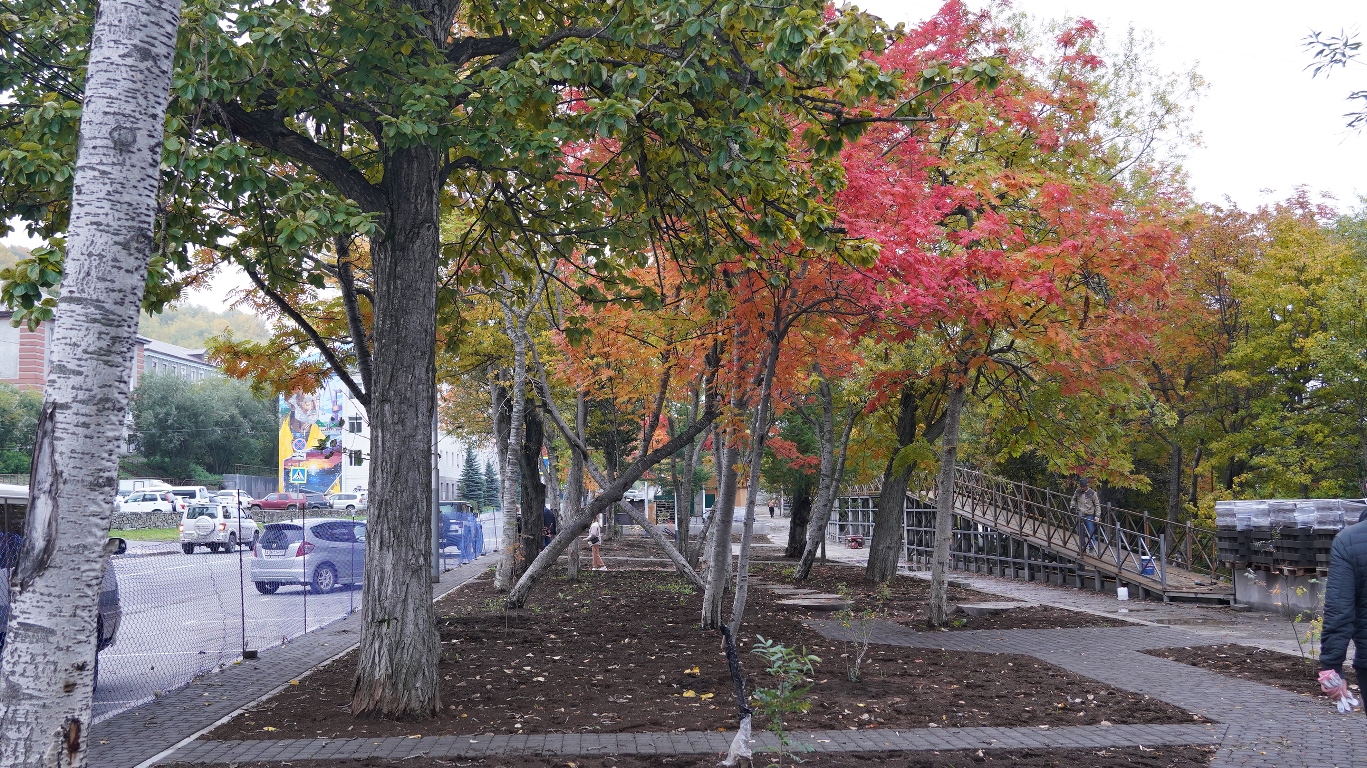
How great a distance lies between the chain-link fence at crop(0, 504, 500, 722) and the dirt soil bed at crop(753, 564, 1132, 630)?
7.47 meters

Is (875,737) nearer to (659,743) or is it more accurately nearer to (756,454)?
(659,743)

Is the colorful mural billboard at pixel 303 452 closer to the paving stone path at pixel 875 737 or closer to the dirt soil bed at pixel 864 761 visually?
the paving stone path at pixel 875 737

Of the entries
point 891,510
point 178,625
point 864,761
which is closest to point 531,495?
point 178,625

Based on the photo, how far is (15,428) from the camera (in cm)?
5697

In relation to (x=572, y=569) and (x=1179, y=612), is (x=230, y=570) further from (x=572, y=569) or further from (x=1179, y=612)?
(x=1179, y=612)

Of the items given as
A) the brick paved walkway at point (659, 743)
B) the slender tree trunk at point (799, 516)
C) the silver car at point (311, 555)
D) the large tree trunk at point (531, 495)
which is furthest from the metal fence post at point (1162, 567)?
the silver car at point (311, 555)

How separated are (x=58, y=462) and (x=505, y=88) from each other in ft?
14.2

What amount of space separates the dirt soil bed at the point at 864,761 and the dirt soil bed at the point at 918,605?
4473 mm

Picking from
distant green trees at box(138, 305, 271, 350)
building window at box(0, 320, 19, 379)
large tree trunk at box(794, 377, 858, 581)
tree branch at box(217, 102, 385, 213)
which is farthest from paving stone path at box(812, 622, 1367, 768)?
distant green trees at box(138, 305, 271, 350)

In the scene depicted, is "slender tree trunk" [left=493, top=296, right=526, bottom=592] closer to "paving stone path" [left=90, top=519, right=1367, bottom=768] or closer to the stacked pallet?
"paving stone path" [left=90, top=519, right=1367, bottom=768]

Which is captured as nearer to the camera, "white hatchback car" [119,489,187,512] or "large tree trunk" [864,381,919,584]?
"large tree trunk" [864,381,919,584]

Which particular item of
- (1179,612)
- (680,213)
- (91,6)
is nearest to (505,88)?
(680,213)

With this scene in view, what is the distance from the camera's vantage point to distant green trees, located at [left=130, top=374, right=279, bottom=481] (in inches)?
2758

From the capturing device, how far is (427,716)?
754cm
